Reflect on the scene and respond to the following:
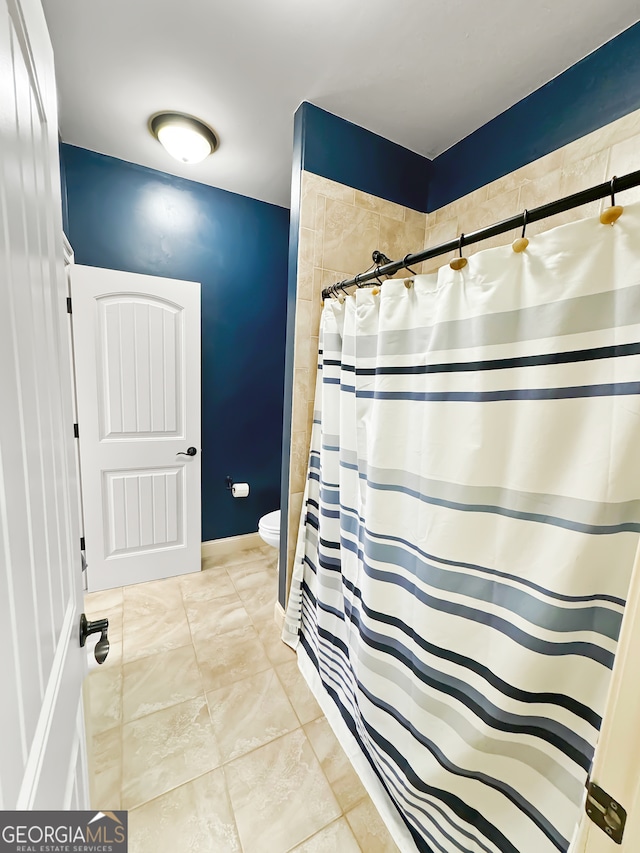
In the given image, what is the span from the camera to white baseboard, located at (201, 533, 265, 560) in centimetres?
Answer: 257

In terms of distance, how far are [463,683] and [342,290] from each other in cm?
151

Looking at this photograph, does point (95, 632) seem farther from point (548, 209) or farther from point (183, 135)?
point (183, 135)

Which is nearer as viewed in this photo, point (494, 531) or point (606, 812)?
point (606, 812)

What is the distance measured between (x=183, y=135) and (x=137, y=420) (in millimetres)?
1581

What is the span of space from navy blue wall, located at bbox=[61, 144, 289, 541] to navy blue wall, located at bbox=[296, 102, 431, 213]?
968 millimetres

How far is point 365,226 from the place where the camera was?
172 cm

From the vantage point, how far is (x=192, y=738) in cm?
128

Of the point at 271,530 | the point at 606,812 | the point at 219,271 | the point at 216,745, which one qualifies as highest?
the point at 219,271

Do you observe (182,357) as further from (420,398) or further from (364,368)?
(420,398)

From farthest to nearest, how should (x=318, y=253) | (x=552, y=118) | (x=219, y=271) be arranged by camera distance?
(x=219, y=271), (x=318, y=253), (x=552, y=118)

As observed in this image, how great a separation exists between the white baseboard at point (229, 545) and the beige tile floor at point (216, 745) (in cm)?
62

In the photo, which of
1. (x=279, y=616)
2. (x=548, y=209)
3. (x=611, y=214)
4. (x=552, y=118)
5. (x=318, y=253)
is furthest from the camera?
(x=279, y=616)

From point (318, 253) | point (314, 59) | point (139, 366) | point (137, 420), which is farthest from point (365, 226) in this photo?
point (137, 420)

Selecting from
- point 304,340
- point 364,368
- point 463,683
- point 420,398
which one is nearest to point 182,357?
point 304,340
